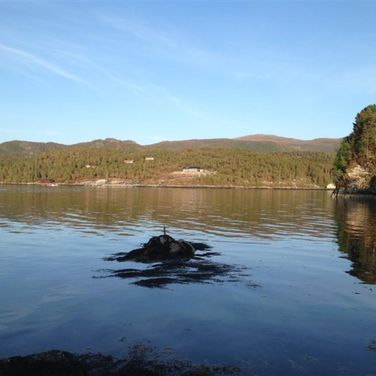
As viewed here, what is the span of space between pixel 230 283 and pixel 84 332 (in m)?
9.47

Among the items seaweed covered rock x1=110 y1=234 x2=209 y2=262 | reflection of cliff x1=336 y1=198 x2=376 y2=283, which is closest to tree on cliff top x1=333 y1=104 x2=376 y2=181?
reflection of cliff x1=336 y1=198 x2=376 y2=283

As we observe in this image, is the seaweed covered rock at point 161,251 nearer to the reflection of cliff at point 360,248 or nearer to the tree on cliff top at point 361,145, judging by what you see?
the reflection of cliff at point 360,248

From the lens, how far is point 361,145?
15850 cm

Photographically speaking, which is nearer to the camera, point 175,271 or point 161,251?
point 175,271

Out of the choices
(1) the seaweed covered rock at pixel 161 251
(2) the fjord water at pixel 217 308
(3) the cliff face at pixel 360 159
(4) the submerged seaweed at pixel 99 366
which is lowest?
(2) the fjord water at pixel 217 308

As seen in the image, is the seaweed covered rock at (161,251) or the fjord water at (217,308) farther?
the seaweed covered rock at (161,251)

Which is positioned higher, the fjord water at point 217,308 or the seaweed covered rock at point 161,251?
the seaweed covered rock at point 161,251

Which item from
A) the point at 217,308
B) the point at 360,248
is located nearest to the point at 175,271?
the point at 217,308

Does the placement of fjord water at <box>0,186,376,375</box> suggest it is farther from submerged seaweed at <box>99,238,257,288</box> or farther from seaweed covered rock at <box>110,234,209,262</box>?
seaweed covered rock at <box>110,234,209,262</box>

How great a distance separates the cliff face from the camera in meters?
154

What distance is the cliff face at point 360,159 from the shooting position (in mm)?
153875

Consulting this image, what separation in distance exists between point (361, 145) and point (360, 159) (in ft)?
16.7

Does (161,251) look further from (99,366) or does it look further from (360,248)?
(360,248)

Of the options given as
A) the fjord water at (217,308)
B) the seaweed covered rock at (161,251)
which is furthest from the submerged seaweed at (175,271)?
the fjord water at (217,308)
